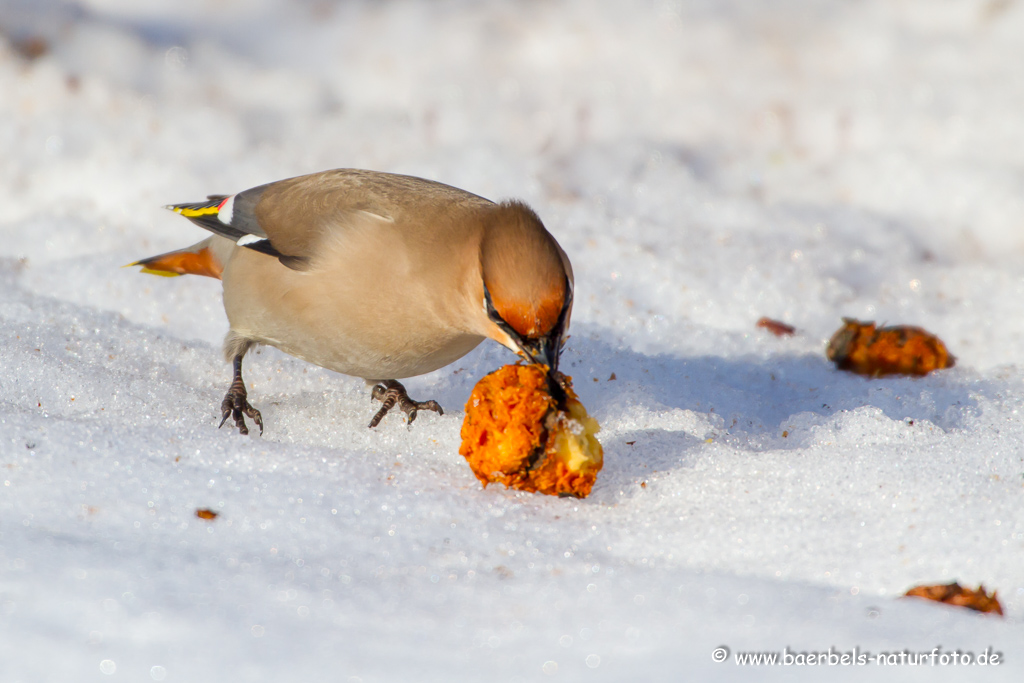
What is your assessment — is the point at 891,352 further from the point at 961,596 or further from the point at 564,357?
the point at 961,596

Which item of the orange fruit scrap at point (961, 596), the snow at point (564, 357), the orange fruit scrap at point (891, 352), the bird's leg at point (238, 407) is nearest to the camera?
the snow at point (564, 357)

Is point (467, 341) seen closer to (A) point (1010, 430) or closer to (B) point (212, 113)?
(A) point (1010, 430)

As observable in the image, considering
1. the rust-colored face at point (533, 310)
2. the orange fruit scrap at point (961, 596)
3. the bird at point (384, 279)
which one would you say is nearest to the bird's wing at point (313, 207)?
the bird at point (384, 279)

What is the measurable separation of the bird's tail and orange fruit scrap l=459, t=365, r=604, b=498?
5.06ft

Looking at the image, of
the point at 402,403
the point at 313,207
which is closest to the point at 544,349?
the point at 402,403

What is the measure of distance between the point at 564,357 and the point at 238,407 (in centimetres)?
113

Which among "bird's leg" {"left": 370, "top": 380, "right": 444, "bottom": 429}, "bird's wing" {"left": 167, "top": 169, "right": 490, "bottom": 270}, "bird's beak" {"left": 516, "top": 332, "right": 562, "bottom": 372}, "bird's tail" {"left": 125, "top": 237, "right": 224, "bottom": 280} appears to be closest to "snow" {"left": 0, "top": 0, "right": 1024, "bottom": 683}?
"bird's leg" {"left": 370, "top": 380, "right": 444, "bottom": 429}

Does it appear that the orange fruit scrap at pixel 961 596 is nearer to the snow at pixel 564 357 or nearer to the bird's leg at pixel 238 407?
the snow at pixel 564 357

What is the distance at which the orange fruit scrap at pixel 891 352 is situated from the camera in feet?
11.5

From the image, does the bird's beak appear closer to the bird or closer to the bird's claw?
the bird

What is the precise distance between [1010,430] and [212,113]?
A: 13.8 ft

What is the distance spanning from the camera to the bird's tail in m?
3.52

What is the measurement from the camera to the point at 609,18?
6074 mm

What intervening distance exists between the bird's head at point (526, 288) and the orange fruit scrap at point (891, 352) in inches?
65.7
